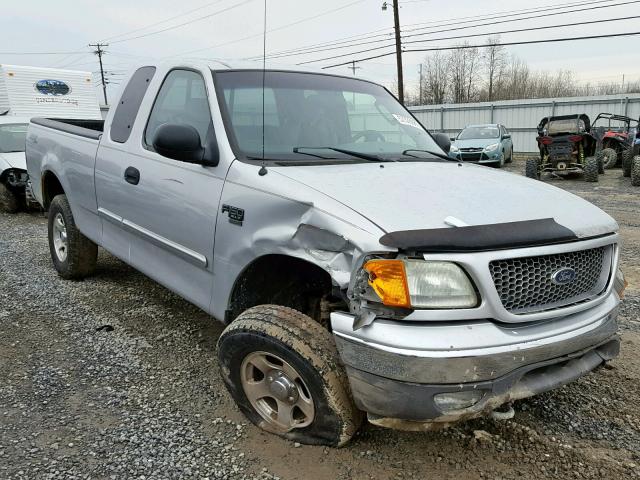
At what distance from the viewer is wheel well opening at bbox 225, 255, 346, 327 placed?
9.07ft

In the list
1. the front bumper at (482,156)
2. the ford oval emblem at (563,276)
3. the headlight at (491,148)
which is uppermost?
the ford oval emblem at (563,276)

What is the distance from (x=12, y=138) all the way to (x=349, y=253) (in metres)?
10.2

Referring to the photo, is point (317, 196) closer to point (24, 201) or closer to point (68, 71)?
point (24, 201)

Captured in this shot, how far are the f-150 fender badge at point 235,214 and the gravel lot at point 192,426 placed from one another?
107 centimetres

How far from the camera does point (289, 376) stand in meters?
2.49

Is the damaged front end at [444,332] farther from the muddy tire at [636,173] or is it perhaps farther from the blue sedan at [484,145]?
the blue sedan at [484,145]

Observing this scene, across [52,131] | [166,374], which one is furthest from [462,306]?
[52,131]

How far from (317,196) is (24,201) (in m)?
9.07

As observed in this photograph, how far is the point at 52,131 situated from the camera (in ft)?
17.0

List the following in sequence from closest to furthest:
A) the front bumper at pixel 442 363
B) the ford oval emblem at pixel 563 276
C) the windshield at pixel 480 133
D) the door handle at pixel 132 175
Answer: the front bumper at pixel 442 363 → the ford oval emblem at pixel 563 276 → the door handle at pixel 132 175 → the windshield at pixel 480 133

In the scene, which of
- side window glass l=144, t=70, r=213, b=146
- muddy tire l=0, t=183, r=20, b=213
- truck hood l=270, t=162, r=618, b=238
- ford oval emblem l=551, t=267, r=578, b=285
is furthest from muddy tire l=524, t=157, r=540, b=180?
ford oval emblem l=551, t=267, r=578, b=285

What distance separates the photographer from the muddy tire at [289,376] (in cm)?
231

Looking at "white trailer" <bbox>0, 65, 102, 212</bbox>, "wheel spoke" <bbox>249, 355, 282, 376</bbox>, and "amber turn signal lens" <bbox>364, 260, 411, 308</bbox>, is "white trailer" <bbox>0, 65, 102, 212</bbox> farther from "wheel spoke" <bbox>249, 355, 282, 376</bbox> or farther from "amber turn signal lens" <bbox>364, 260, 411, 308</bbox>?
"amber turn signal lens" <bbox>364, 260, 411, 308</bbox>

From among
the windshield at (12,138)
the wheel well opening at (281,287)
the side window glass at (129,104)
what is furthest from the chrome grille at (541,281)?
the windshield at (12,138)
